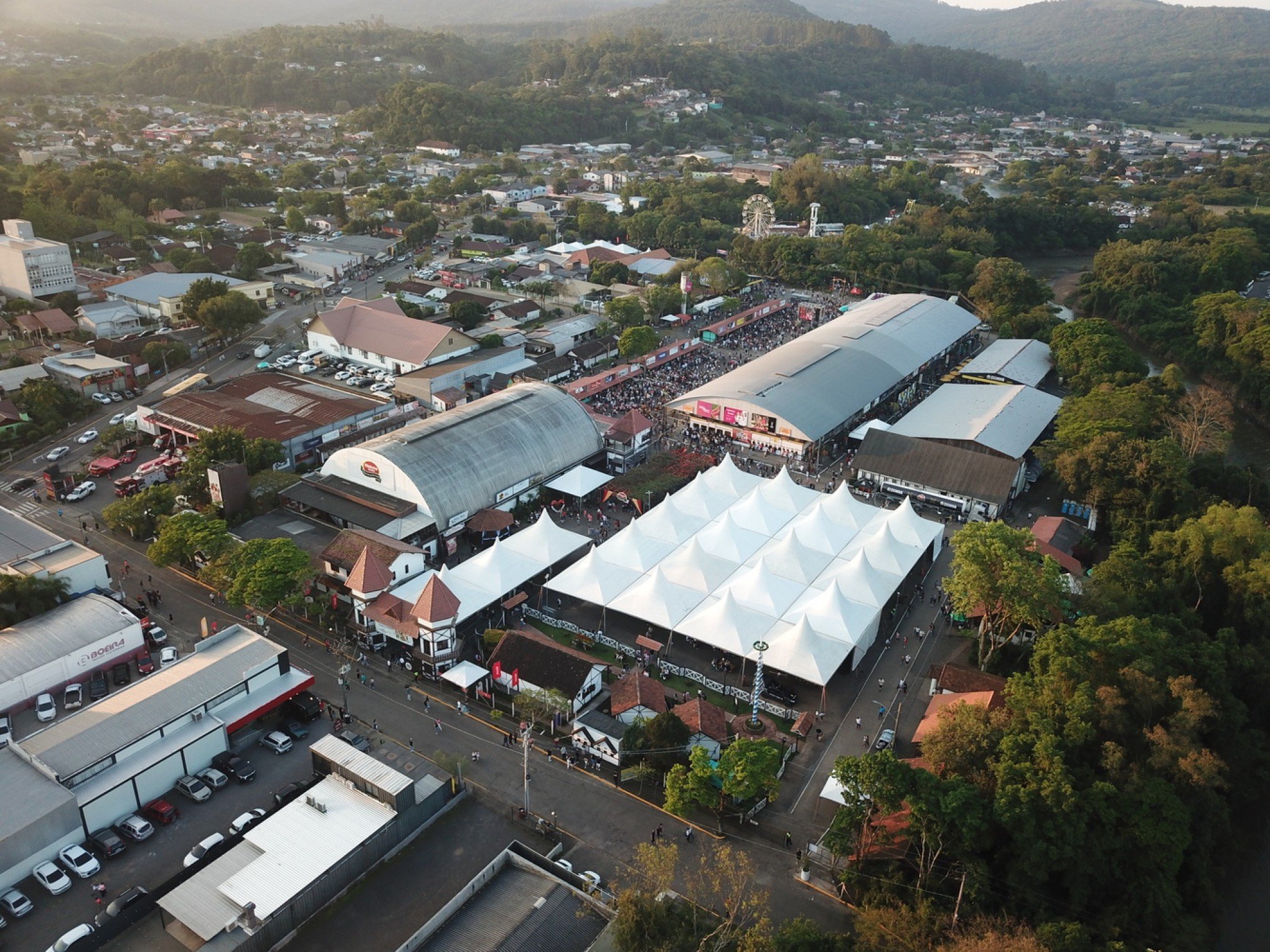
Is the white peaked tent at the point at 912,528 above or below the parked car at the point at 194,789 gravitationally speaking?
above

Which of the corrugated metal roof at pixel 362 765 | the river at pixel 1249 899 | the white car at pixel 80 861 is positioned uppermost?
the corrugated metal roof at pixel 362 765

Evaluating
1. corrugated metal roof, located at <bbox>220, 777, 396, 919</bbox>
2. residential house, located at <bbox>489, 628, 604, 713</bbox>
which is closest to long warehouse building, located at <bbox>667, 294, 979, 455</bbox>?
residential house, located at <bbox>489, 628, 604, 713</bbox>

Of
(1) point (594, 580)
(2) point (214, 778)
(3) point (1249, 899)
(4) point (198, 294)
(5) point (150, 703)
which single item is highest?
(4) point (198, 294)

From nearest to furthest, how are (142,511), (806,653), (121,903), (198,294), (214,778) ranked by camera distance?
1. (121,903)
2. (214,778)
3. (806,653)
4. (142,511)
5. (198,294)

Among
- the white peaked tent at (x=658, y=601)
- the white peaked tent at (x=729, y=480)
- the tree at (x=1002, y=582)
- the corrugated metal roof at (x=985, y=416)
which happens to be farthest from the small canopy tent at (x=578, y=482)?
the tree at (x=1002, y=582)

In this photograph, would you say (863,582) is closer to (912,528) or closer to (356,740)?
(912,528)

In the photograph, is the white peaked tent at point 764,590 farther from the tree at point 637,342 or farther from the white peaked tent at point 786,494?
the tree at point 637,342

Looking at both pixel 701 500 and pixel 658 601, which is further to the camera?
pixel 701 500

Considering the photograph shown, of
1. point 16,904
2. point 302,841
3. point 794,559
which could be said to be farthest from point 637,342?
point 16,904
